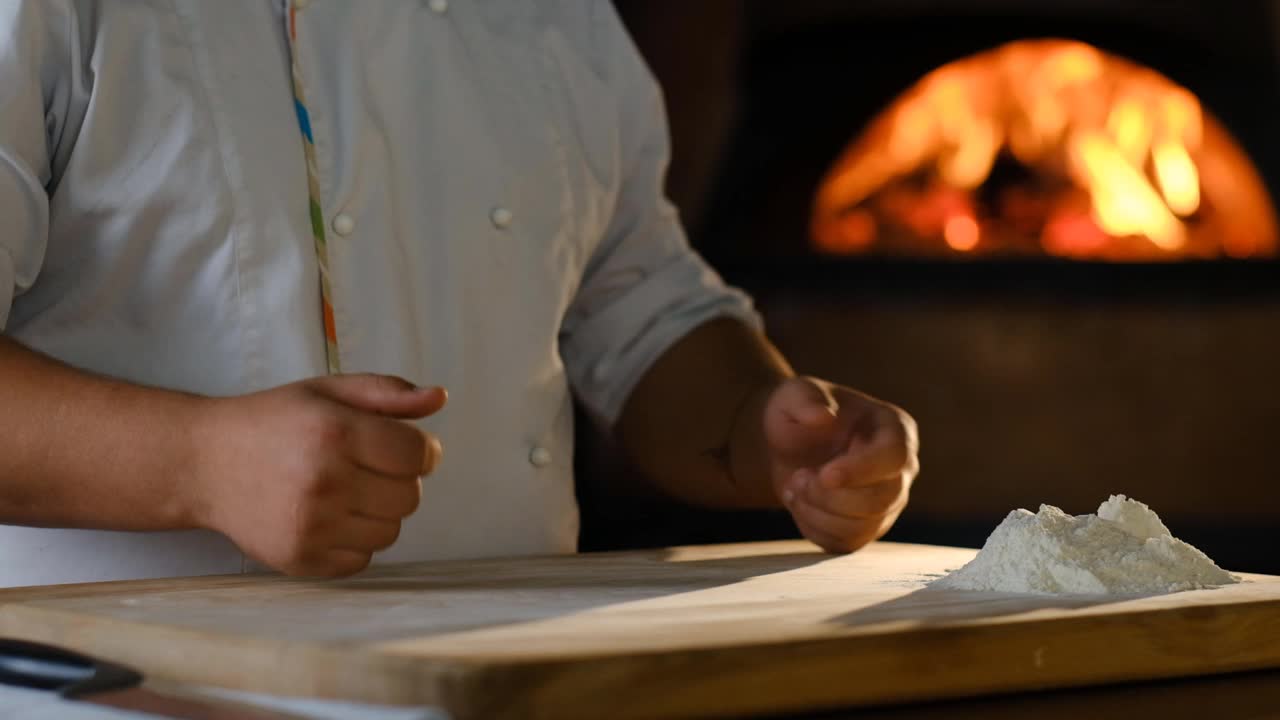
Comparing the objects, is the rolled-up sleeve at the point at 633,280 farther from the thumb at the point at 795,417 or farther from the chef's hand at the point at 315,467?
the chef's hand at the point at 315,467

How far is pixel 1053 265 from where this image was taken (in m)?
2.21

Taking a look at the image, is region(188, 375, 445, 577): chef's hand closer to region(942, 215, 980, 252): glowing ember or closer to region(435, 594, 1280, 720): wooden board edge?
region(435, 594, 1280, 720): wooden board edge

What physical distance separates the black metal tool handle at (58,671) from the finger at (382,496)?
0.14 meters

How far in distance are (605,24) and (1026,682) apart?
27.9 inches

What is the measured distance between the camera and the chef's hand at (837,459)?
97cm

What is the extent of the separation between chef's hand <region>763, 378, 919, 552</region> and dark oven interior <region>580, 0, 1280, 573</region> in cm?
121

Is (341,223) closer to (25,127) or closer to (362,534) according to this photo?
(25,127)

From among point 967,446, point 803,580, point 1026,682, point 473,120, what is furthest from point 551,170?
point 967,446

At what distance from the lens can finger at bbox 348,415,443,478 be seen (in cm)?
69

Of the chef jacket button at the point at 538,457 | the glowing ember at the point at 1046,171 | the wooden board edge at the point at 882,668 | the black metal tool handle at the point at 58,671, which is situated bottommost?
the wooden board edge at the point at 882,668

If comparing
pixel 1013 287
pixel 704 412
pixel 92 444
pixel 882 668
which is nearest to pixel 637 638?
pixel 882 668

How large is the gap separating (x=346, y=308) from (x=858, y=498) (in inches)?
13.0

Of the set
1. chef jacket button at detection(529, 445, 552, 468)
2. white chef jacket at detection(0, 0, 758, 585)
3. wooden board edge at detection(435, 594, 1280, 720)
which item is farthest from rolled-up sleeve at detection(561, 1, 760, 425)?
wooden board edge at detection(435, 594, 1280, 720)

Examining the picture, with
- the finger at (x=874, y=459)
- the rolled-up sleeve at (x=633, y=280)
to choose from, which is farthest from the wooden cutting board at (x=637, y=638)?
the rolled-up sleeve at (x=633, y=280)
